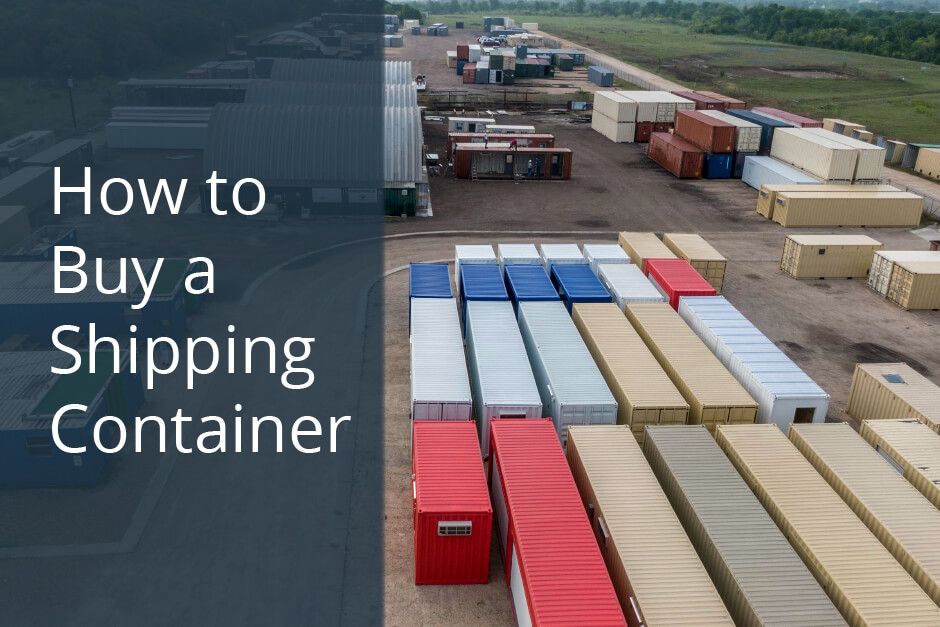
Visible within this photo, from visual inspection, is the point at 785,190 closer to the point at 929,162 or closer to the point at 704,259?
the point at 704,259

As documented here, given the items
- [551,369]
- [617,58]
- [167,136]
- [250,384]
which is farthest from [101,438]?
[617,58]

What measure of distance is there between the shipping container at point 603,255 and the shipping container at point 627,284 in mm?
745

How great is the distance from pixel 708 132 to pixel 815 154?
1132cm

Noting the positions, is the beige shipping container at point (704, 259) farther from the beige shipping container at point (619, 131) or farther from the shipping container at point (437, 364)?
the beige shipping container at point (619, 131)

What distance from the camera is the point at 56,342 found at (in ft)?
118

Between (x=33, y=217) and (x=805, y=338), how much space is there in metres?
53.3

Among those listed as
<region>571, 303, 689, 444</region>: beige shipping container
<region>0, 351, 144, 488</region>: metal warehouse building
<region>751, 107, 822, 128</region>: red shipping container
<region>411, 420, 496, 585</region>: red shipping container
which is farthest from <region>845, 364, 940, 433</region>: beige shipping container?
<region>751, 107, 822, 128</region>: red shipping container

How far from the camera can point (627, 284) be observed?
130ft

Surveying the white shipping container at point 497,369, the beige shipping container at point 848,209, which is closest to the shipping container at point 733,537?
the white shipping container at point 497,369

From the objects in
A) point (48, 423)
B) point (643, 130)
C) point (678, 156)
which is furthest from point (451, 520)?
point (643, 130)

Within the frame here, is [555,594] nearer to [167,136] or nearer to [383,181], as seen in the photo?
[383,181]

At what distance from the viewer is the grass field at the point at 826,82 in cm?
10706

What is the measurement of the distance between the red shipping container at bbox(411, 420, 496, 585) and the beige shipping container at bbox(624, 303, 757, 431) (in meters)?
9.65

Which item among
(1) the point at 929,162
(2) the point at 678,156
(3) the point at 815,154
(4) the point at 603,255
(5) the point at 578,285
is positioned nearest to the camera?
(5) the point at 578,285
